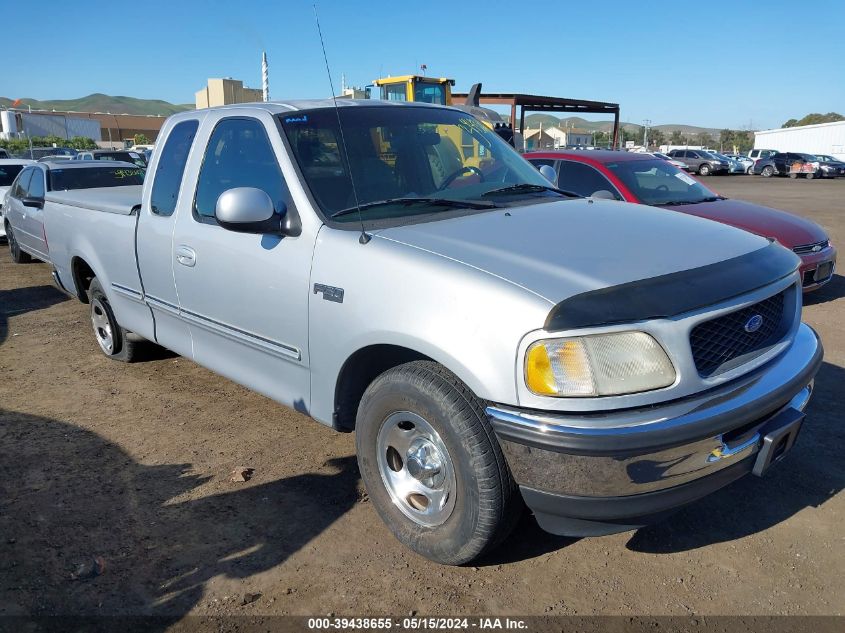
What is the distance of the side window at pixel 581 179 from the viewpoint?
7.88 meters

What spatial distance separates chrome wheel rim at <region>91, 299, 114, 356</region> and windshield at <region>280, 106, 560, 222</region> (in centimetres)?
291

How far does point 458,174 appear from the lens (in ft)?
12.6

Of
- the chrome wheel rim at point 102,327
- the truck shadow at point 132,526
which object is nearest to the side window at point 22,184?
the chrome wheel rim at point 102,327

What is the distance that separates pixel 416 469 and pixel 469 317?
2.62 ft

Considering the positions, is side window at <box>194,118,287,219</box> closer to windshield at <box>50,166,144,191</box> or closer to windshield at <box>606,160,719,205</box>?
windshield at <box>606,160,719,205</box>

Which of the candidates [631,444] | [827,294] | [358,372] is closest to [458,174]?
[358,372]

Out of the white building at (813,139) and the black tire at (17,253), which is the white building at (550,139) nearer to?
the white building at (813,139)

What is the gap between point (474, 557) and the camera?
2770 mm

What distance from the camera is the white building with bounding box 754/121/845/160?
5659 centimetres

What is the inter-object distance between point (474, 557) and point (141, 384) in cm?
347

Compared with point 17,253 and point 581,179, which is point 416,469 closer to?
point 581,179

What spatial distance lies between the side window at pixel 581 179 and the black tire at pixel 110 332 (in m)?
5.08

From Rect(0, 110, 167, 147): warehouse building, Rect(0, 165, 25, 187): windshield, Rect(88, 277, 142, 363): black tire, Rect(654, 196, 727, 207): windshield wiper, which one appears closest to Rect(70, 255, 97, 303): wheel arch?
Rect(88, 277, 142, 363): black tire

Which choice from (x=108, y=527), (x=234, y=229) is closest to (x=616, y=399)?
(x=234, y=229)
